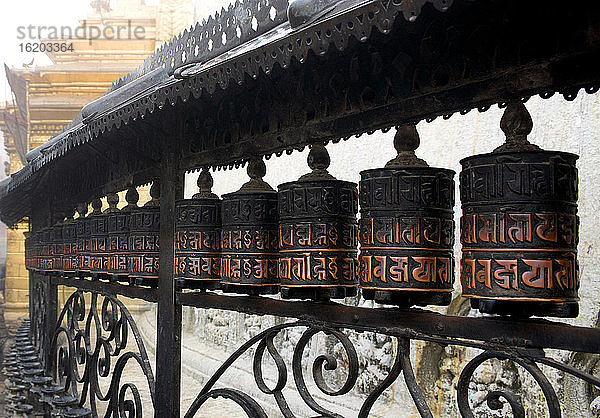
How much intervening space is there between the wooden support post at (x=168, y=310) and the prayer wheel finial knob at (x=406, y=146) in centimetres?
125

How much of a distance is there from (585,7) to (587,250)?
83.1 inches

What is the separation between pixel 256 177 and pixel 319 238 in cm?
51

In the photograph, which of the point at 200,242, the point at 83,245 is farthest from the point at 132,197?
the point at 200,242

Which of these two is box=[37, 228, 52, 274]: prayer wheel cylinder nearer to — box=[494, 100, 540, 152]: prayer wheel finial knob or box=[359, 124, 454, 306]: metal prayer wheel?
box=[359, 124, 454, 306]: metal prayer wheel

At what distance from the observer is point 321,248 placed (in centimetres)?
192

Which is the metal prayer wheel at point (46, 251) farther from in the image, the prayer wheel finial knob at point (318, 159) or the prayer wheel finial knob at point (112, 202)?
the prayer wheel finial knob at point (318, 159)

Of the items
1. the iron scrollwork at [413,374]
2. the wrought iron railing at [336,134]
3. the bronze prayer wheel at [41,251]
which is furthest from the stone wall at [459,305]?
Answer: the bronze prayer wheel at [41,251]

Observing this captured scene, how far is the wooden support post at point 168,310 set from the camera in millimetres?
2715

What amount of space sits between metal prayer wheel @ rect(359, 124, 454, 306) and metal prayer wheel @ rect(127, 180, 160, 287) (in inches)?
55.9

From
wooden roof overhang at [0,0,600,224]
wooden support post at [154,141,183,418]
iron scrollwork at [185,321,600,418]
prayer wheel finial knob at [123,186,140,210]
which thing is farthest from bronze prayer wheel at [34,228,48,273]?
iron scrollwork at [185,321,600,418]

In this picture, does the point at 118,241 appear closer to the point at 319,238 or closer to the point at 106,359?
the point at 106,359

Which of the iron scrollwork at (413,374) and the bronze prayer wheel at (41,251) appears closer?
the iron scrollwork at (413,374)

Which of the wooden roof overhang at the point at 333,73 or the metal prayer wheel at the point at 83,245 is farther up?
the wooden roof overhang at the point at 333,73

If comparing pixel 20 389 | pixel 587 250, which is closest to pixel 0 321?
pixel 20 389
